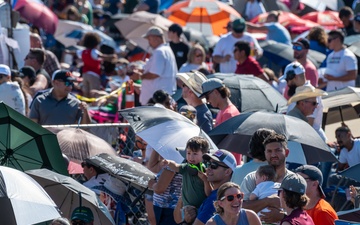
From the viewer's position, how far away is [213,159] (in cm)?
872

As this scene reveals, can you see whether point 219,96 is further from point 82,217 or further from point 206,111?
point 82,217

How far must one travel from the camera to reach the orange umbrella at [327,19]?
71.8 ft

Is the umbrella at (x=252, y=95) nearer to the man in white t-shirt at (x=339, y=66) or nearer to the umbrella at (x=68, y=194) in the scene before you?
the man in white t-shirt at (x=339, y=66)

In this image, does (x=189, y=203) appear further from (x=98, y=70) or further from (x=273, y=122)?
(x=98, y=70)

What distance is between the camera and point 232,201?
7957 mm

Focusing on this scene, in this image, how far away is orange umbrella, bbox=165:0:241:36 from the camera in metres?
21.4

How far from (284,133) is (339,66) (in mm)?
4735

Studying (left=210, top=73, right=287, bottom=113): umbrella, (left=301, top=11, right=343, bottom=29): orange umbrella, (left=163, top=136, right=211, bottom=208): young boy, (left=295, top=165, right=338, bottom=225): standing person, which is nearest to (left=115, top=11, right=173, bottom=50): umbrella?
(left=301, top=11, right=343, bottom=29): orange umbrella

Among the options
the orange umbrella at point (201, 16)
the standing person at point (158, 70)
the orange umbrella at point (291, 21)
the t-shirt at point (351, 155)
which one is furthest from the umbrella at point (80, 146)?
the orange umbrella at point (291, 21)

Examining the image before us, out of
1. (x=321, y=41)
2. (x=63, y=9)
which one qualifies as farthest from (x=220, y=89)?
(x=63, y=9)

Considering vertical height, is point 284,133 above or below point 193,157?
below

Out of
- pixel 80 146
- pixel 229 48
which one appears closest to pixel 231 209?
pixel 80 146

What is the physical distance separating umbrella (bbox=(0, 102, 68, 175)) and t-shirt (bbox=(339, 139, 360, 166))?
375cm

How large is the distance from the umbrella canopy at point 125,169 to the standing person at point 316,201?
1778 millimetres
